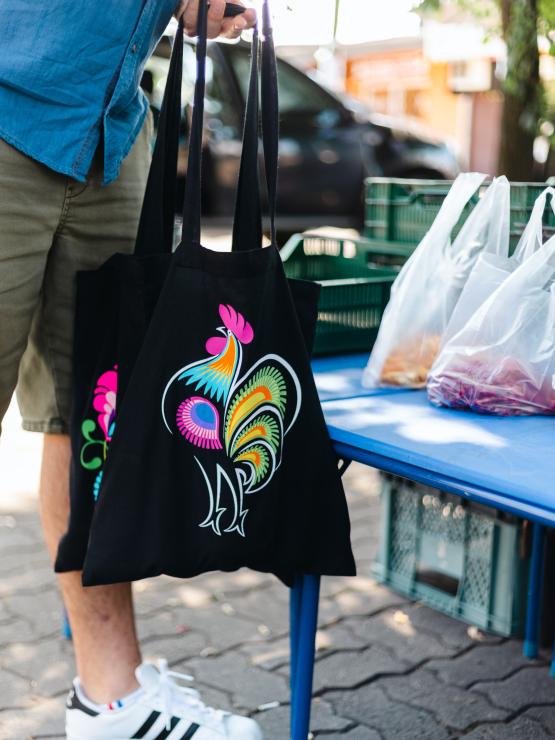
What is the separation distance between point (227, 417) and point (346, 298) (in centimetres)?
88

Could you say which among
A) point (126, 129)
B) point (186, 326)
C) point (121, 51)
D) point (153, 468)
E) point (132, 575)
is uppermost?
point (121, 51)

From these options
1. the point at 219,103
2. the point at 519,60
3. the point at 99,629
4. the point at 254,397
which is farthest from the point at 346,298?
the point at 219,103

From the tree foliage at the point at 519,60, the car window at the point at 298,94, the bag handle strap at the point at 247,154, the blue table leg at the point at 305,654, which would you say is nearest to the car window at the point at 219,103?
the car window at the point at 298,94

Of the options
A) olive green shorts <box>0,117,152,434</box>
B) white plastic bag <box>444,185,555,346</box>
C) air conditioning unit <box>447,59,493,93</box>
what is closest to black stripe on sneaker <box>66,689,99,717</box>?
olive green shorts <box>0,117,152,434</box>

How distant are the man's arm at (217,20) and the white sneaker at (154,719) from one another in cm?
120

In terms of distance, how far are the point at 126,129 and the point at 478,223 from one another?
747 mm

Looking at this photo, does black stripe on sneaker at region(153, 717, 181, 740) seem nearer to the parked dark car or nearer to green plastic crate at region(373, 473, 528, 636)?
green plastic crate at region(373, 473, 528, 636)

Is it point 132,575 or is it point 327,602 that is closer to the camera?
point 132,575

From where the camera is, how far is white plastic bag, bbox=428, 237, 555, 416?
1.79 meters

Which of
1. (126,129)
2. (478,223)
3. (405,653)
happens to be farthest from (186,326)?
(405,653)

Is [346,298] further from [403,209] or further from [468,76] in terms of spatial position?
[468,76]

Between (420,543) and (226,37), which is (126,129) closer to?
(226,37)

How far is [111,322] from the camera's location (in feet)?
5.62

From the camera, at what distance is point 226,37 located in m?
1.78
